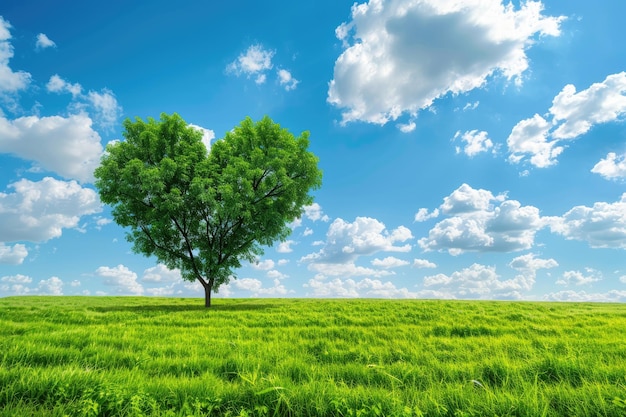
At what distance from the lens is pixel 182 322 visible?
1398 cm

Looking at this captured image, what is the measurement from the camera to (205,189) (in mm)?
26938

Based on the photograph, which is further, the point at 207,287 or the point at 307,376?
the point at 207,287

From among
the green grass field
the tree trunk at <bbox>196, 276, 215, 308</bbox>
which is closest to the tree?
the tree trunk at <bbox>196, 276, 215, 308</bbox>

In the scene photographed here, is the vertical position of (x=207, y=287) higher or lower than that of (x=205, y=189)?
lower

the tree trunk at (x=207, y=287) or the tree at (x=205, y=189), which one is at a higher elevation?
the tree at (x=205, y=189)

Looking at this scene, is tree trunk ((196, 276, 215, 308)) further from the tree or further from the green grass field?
the green grass field

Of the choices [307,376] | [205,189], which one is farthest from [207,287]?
[307,376]

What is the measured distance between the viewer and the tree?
26.8m

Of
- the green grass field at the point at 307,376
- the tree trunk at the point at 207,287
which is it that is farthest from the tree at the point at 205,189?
the green grass field at the point at 307,376

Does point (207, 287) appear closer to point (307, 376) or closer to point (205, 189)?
point (205, 189)

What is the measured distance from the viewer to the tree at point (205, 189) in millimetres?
26781

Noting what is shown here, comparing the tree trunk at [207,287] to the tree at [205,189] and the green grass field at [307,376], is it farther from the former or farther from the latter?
the green grass field at [307,376]

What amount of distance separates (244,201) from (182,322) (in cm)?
1379

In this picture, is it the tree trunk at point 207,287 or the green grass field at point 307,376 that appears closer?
the green grass field at point 307,376
